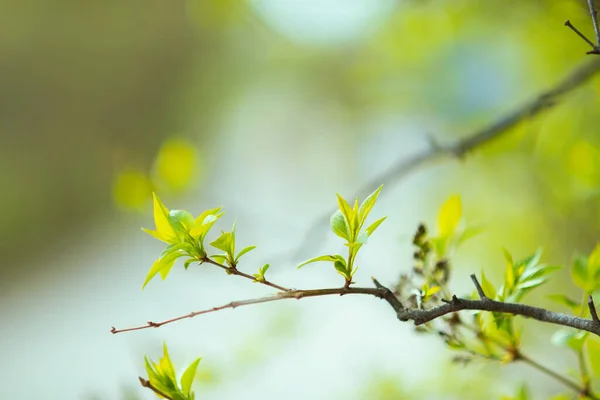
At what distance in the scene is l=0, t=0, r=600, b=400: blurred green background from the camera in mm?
721

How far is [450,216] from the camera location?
35 cm

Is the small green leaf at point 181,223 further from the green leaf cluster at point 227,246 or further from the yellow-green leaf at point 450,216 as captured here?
the yellow-green leaf at point 450,216

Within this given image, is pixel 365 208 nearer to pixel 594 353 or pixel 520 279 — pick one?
pixel 520 279

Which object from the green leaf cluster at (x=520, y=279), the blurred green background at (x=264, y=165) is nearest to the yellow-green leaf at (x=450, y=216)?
the green leaf cluster at (x=520, y=279)

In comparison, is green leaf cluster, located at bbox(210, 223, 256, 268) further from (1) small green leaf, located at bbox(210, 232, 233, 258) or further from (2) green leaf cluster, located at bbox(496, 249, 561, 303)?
(2) green leaf cluster, located at bbox(496, 249, 561, 303)

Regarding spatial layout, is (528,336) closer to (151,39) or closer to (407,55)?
(407,55)

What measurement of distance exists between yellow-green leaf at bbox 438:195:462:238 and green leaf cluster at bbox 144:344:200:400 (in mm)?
166

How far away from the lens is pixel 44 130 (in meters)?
1.28

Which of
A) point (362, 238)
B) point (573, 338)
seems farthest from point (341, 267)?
point (573, 338)

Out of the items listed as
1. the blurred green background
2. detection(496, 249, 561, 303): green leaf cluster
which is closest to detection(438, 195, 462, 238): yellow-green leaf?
detection(496, 249, 561, 303): green leaf cluster

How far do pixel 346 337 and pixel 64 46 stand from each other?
0.92 metres

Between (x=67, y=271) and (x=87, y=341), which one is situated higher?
(x=67, y=271)

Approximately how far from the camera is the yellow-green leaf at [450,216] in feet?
1.15

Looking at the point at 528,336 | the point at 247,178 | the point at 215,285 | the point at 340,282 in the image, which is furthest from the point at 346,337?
the point at 247,178
